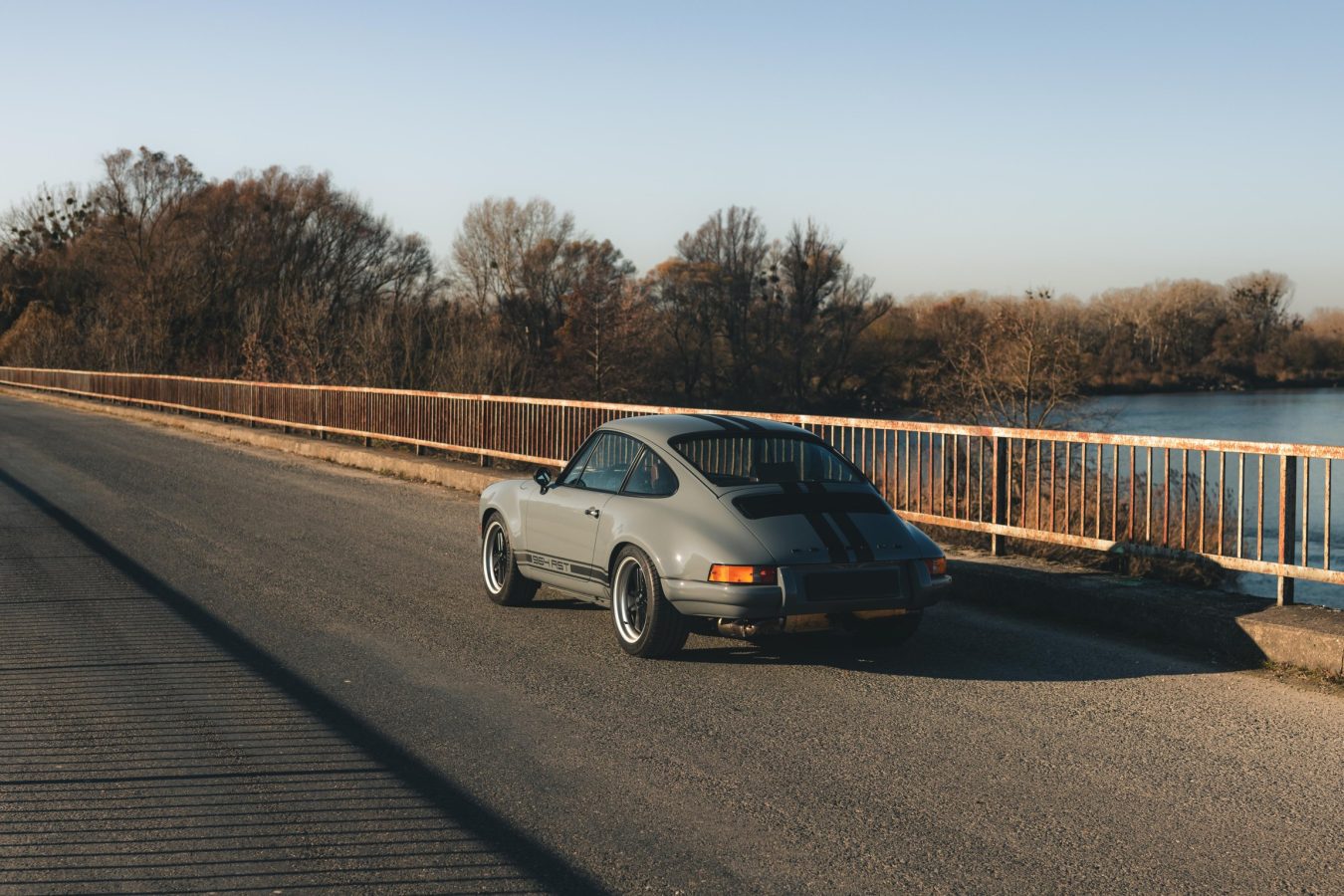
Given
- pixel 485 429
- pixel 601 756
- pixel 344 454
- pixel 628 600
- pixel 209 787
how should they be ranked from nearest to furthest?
1. pixel 209 787
2. pixel 601 756
3. pixel 628 600
4. pixel 485 429
5. pixel 344 454

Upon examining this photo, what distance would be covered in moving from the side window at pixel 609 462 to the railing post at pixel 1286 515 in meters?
4.19

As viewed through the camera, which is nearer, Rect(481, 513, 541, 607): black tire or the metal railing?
the metal railing

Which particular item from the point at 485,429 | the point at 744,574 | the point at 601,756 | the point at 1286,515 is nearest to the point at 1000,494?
the point at 1286,515

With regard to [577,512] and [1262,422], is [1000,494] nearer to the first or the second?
[577,512]

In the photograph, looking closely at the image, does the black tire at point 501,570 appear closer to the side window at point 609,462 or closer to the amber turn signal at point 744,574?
the side window at point 609,462

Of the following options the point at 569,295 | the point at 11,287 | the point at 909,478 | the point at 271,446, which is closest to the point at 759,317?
the point at 569,295

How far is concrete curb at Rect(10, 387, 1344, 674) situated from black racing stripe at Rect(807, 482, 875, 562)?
7.68ft

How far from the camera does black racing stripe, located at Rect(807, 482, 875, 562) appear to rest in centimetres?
706

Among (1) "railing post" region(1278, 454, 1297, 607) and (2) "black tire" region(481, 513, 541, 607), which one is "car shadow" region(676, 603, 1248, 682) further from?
(2) "black tire" region(481, 513, 541, 607)

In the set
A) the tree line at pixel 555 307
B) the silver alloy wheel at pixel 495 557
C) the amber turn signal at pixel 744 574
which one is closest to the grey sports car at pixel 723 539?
the amber turn signal at pixel 744 574

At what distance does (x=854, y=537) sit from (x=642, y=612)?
1.34 m

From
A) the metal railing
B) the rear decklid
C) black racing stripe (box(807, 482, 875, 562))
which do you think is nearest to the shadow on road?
the rear decklid

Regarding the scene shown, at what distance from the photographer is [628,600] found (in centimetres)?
761

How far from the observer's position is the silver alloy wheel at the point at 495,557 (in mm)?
9203
